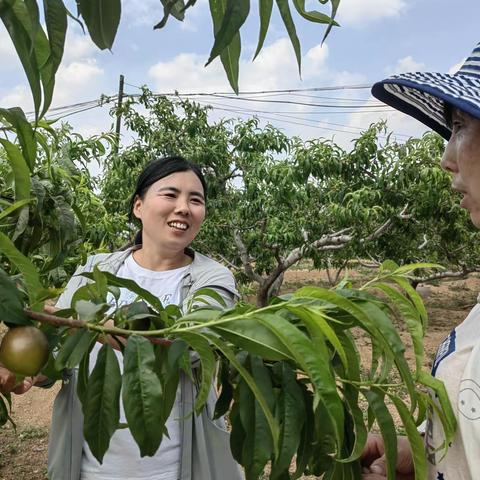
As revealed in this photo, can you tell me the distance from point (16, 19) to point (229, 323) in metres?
0.33

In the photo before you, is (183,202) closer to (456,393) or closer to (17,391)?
(17,391)

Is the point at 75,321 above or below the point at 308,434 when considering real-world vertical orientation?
above

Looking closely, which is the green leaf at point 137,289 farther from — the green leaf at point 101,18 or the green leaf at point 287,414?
the green leaf at point 101,18

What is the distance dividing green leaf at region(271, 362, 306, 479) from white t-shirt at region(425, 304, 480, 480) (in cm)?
29

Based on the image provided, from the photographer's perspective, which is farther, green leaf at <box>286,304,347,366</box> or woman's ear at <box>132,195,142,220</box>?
woman's ear at <box>132,195,142,220</box>

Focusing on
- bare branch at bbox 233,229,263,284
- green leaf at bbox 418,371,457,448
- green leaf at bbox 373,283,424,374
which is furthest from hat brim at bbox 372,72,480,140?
bare branch at bbox 233,229,263,284

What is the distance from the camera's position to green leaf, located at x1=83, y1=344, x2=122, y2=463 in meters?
0.50

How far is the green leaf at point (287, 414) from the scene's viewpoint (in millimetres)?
535

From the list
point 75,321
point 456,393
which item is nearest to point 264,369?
point 75,321

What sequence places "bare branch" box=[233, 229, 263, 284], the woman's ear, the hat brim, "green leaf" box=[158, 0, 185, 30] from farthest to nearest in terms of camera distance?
"bare branch" box=[233, 229, 263, 284] → the woman's ear → the hat brim → "green leaf" box=[158, 0, 185, 30]

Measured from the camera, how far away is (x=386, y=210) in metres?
4.72

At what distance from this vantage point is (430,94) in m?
0.73

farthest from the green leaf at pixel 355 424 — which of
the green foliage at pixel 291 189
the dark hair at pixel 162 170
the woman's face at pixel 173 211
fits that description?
the green foliage at pixel 291 189

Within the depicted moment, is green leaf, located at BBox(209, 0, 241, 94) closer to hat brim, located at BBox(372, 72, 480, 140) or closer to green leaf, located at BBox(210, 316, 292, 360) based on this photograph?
green leaf, located at BBox(210, 316, 292, 360)
